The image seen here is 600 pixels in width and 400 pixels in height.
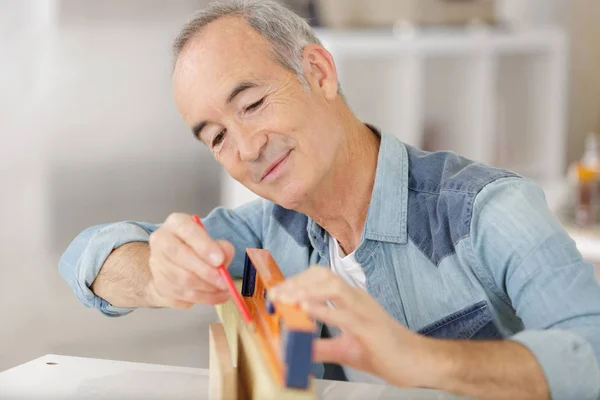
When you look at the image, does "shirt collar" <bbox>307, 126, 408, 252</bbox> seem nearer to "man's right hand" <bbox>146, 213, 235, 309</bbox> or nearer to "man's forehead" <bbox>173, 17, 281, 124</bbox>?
"man's forehead" <bbox>173, 17, 281, 124</bbox>

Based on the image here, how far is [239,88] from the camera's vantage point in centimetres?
132

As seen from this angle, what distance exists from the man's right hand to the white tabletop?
0.12m

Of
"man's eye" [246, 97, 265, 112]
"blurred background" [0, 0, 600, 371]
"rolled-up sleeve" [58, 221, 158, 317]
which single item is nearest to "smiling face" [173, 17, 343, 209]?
"man's eye" [246, 97, 265, 112]

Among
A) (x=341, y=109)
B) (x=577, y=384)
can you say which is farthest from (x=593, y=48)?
(x=577, y=384)

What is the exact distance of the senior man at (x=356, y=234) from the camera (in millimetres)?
1068

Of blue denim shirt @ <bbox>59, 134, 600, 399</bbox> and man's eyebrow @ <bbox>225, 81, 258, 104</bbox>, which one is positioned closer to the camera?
blue denim shirt @ <bbox>59, 134, 600, 399</bbox>

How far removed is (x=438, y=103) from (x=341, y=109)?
2.48m

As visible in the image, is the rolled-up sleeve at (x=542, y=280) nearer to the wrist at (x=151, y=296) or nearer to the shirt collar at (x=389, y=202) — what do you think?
the shirt collar at (x=389, y=202)

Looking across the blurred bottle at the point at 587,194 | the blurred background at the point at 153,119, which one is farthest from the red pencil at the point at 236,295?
the blurred bottle at the point at 587,194

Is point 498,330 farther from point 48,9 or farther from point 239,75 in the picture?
point 48,9

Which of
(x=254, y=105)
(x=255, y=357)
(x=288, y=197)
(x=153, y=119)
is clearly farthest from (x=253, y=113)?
(x=153, y=119)

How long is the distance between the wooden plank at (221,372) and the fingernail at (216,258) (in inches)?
4.5

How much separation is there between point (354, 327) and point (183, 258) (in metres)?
0.30

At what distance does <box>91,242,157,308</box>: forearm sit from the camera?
1.44m
